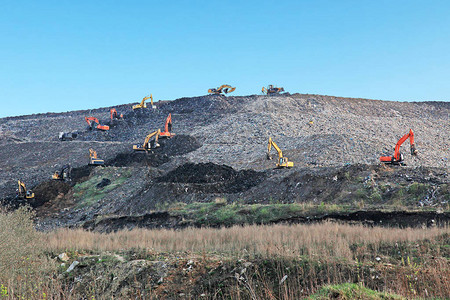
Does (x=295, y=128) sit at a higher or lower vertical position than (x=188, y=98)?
lower

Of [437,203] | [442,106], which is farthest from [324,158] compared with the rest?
[442,106]

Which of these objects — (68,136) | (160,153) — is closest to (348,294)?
(160,153)

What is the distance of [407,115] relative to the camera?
2175 inches

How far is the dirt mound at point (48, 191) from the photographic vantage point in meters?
27.3

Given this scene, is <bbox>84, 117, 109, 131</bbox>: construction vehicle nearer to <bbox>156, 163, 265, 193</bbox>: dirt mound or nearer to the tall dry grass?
<bbox>156, 163, 265, 193</bbox>: dirt mound

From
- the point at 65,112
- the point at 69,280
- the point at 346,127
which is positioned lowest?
the point at 69,280

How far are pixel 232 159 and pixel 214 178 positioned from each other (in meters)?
8.91

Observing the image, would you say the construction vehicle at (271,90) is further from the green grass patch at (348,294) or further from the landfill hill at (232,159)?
the green grass patch at (348,294)

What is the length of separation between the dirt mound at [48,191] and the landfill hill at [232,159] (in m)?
0.07

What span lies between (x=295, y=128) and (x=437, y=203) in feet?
93.8

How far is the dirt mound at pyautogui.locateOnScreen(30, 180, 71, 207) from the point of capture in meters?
27.3

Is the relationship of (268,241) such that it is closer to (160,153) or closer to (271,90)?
(160,153)

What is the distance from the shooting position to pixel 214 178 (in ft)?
86.6

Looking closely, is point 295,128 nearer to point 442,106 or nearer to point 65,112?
point 442,106
